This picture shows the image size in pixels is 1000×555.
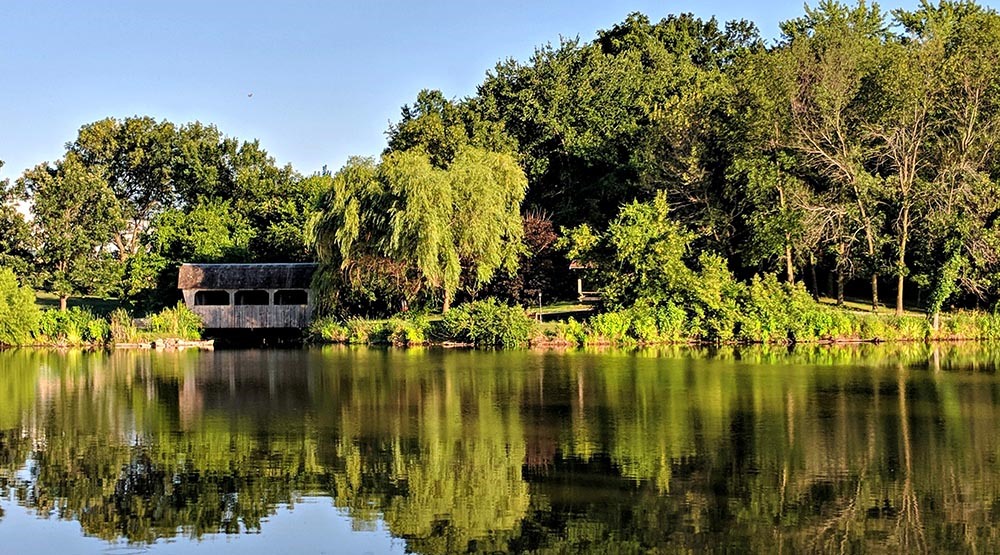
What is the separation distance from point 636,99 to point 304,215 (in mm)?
17382

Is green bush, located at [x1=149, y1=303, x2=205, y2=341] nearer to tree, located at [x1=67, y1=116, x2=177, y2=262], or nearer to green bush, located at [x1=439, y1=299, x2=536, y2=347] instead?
green bush, located at [x1=439, y1=299, x2=536, y2=347]

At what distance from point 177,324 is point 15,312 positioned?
6057 mm

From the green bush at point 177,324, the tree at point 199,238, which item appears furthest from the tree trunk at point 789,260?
the tree at point 199,238

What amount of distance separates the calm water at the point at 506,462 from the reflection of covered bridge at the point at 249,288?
58.5ft

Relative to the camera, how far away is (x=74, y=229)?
52.8m

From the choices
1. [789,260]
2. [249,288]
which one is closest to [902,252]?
[789,260]

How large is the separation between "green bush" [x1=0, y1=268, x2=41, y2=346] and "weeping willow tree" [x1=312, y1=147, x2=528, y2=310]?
11217 mm

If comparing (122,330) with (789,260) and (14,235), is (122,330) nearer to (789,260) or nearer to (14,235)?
(14,235)

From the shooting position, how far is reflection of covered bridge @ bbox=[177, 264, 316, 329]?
49.1 m

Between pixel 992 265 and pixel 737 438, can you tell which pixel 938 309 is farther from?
pixel 737 438

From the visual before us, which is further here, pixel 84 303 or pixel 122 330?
pixel 84 303

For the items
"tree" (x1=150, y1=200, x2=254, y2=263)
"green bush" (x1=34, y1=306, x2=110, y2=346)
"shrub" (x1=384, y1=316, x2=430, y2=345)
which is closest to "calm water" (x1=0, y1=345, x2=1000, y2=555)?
"shrub" (x1=384, y1=316, x2=430, y2=345)

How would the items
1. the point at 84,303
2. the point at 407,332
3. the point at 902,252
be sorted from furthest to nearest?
the point at 84,303 < the point at 902,252 < the point at 407,332

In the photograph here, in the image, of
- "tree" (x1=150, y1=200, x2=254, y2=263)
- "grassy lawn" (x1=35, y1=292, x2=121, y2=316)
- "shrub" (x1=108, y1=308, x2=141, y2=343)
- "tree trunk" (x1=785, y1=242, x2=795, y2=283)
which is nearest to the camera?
"shrub" (x1=108, y1=308, x2=141, y2=343)
